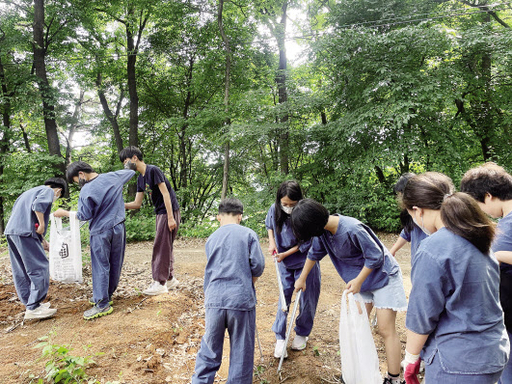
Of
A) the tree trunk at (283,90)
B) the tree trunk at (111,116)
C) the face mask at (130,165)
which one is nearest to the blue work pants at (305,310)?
the face mask at (130,165)

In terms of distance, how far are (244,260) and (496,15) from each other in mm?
13302

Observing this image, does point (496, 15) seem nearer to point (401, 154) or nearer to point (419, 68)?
point (419, 68)

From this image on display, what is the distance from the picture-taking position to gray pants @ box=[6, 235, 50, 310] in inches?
141

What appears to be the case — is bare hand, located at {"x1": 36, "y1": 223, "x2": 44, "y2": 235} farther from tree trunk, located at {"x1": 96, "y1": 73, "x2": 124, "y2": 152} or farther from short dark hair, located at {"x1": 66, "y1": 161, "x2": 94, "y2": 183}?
tree trunk, located at {"x1": 96, "y1": 73, "x2": 124, "y2": 152}

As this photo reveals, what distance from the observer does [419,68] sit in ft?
25.6

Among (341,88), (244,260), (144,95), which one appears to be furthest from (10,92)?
(244,260)

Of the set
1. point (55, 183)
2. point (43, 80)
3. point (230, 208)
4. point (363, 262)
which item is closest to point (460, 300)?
point (363, 262)

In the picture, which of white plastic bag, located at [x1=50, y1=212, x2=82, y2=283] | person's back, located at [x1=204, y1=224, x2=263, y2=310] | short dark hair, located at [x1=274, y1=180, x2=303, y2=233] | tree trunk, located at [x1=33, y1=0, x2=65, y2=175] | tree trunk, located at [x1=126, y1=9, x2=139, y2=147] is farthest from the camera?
tree trunk, located at [x1=126, y1=9, x2=139, y2=147]

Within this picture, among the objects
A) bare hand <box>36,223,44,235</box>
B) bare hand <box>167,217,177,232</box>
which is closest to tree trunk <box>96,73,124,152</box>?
bare hand <box>36,223,44,235</box>

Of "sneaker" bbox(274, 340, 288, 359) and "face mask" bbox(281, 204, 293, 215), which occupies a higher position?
"face mask" bbox(281, 204, 293, 215)

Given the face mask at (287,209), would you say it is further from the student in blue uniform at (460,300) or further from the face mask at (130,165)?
the face mask at (130,165)

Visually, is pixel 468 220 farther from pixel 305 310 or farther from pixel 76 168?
pixel 76 168

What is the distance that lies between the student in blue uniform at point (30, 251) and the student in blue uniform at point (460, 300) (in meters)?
4.00

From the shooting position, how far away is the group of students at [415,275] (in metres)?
1.27
